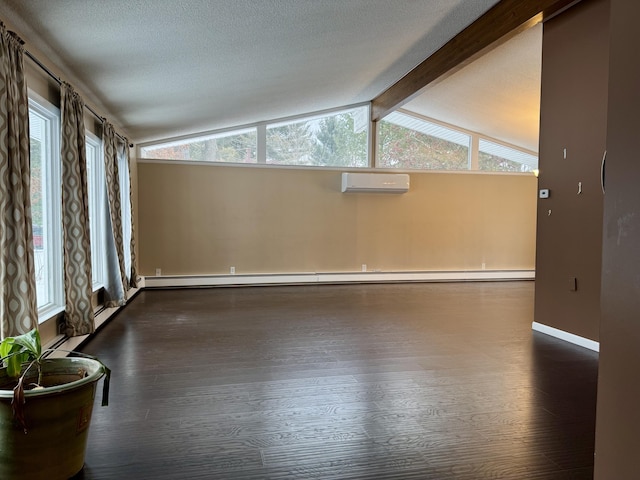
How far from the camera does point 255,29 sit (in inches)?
135

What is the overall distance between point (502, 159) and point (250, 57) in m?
5.90

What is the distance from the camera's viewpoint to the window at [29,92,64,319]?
338 cm

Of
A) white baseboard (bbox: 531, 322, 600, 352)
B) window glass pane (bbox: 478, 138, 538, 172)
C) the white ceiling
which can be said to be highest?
the white ceiling

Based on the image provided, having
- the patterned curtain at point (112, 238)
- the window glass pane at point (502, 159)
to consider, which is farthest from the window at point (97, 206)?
the window glass pane at point (502, 159)

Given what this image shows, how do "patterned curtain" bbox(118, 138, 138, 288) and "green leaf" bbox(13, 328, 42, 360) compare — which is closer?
"green leaf" bbox(13, 328, 42, 360)

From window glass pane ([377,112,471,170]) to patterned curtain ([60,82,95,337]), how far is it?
5079 mm

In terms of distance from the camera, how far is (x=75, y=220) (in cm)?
352

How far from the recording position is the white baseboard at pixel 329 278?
22.6 feet

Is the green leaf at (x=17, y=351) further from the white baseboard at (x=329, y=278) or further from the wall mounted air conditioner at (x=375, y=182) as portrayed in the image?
the wall mounted air conditioner at (x=375, y=182)

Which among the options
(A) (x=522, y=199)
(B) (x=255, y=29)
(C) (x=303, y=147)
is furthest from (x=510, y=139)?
(B) (x=255, y=29)

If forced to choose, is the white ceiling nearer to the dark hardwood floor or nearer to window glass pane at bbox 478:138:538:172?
window glass pane at bbox 478:138:538:172

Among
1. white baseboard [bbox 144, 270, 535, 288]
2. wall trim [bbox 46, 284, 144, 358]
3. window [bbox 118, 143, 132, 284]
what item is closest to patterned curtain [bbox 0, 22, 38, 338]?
wall trim [bbox 46, 284, 144, 358]

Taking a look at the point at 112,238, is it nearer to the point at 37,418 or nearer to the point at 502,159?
the point at 37,418

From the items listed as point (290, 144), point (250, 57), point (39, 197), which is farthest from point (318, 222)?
point (39, 197)
